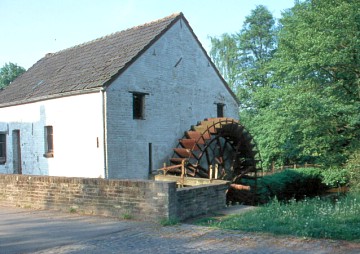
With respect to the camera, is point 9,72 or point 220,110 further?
point 9,72

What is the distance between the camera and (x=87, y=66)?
17188 millimetres

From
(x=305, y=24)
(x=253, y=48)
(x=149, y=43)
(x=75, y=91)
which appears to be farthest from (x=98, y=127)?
(x=253, y=48)

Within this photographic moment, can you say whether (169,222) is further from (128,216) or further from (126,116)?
(126,116)

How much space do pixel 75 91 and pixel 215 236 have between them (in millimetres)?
10034

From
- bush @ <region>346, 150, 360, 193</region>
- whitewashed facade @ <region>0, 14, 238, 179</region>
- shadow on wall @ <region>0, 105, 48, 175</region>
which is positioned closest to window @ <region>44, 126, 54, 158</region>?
shadow on wall @ <region>0, 105, 48, 175</region>

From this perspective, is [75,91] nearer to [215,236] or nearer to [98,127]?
[98,127]

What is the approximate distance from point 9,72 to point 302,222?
56868mm

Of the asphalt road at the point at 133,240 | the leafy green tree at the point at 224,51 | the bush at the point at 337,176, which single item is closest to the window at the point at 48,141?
the asphalt road at the point at 133,240

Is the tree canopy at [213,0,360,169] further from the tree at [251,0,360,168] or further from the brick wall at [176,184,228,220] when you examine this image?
the brick wall at [176,184,228,220]

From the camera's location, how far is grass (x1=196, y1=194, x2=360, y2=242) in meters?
6.63

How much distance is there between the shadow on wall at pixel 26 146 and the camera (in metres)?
17.4

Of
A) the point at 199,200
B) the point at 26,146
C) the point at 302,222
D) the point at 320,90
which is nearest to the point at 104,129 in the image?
the point at 26,146

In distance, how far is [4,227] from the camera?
8.42 m

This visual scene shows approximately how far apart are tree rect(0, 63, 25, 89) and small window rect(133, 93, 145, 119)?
45333 mm
